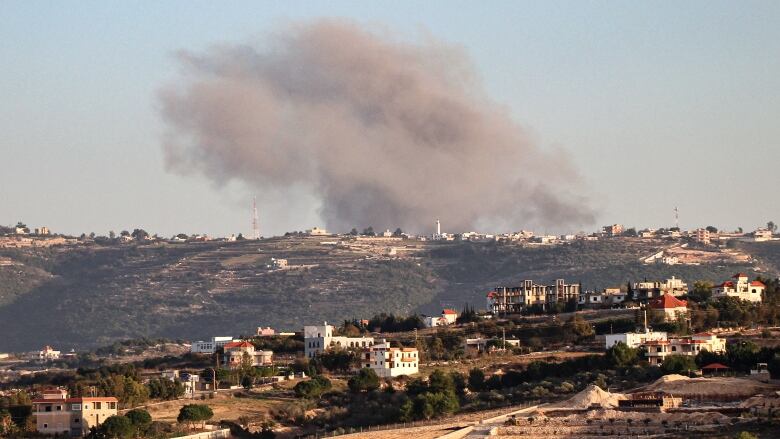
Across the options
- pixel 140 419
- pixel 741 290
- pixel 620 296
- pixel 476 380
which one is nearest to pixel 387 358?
pixel 476 380

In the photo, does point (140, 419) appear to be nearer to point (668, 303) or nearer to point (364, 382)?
point (364, 382)

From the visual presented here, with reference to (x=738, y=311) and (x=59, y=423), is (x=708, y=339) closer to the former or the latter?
(x=738, y=311)

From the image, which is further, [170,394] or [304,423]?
[170,394]

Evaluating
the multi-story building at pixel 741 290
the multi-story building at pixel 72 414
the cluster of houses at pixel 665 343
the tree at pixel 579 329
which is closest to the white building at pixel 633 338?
the cluster of houses at pixel 665 343

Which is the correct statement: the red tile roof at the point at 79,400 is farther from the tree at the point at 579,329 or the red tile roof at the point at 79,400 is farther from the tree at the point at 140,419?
the tree at the point at 579,329

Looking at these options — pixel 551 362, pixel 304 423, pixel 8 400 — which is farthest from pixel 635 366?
pixel 8 400

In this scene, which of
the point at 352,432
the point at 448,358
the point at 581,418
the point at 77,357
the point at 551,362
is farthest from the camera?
the point at 77,357
